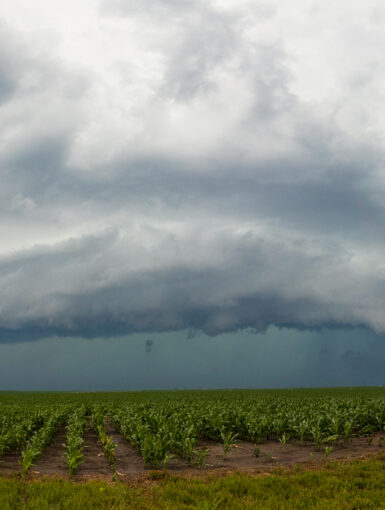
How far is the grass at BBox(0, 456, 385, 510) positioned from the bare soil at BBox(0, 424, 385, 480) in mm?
1238

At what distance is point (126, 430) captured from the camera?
19.9 metres

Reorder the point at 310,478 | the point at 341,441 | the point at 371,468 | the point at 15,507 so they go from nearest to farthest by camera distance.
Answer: the point at 15,507 → the point at 310,478 → the point at 371,468 → the point at 341,441

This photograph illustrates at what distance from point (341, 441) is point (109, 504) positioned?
41.6 ft

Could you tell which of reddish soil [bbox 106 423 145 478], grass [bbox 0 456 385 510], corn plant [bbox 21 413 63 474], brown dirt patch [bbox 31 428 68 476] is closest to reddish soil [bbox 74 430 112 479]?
reddish soil [bbox 106 423 145 478]

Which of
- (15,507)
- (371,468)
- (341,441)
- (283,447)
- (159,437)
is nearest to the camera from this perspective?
(15,507)

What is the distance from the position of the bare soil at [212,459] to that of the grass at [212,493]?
4.06 ft

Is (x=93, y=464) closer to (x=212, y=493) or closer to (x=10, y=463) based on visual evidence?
(x=10, y=463)

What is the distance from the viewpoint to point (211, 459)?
1642 centimetres

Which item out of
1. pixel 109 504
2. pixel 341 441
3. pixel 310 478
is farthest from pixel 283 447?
pixel 109 504

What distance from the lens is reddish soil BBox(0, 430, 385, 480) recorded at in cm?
1449

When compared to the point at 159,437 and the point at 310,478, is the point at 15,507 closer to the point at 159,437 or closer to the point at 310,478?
the point at 159,437

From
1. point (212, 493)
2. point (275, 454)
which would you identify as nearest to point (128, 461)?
point (212, 493)

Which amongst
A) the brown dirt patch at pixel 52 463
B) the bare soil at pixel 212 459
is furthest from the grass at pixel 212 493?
the brown dirt patch at pixel 52 463

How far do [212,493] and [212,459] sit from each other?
15.4 feet
